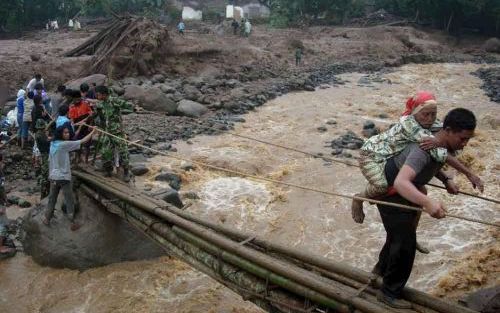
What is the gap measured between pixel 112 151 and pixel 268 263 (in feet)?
12.0

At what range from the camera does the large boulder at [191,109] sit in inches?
568

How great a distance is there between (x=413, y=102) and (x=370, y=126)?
34.5ft

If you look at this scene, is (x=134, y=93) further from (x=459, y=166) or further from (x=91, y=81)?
(x=459, y=166)

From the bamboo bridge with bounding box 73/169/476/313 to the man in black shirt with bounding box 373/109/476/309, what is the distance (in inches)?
6.4

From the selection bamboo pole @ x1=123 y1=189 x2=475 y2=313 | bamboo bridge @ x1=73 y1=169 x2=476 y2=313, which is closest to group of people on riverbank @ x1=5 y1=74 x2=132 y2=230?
bamboo bridge @ x1=73 y1=169 x2=476 y2=313

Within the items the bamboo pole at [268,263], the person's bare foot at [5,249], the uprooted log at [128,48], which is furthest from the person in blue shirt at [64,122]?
the uprooted log at [128,48]

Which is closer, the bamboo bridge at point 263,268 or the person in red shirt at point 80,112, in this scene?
the bamboo bridge at point 263,268

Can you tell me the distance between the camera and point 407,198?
299 cm

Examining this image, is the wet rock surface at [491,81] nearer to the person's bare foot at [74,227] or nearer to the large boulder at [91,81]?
the large boulder at [91,81]

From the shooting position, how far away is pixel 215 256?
16.2ft

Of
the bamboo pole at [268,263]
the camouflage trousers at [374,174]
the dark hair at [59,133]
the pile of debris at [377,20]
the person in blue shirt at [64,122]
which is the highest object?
the pile of debris at [377,20]

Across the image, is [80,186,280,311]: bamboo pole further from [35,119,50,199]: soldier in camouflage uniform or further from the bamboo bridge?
[35,119,50,199]: soldier in camouflage uniform

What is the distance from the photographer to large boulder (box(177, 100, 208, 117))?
14.4 meters

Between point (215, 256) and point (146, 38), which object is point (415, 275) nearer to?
point (215, 256)
